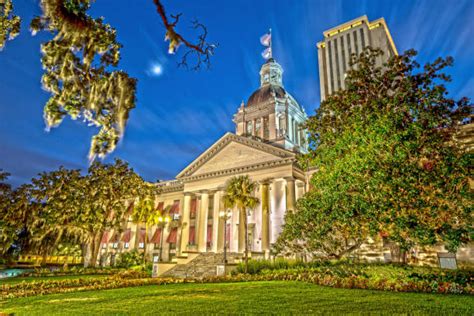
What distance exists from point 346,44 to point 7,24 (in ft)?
277

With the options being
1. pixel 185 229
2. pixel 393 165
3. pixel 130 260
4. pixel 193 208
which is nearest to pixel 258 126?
pixel 193 208

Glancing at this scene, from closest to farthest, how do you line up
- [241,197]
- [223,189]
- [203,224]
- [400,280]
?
[400,280] < [241,197] < [223,189] < [203,224]

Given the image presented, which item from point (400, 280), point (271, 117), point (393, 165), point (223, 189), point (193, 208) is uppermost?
point (271, 117)

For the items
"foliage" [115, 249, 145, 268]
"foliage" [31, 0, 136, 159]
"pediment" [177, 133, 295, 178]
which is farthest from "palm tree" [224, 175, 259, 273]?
"foliage" [31, 0, 136, 159]

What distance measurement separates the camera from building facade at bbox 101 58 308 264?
31047 mm

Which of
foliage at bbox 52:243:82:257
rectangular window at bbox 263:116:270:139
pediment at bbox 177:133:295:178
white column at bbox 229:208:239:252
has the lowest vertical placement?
foliage at bbox 52:243:82:257

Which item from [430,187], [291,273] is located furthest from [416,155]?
[291,273]

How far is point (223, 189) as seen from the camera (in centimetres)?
3478

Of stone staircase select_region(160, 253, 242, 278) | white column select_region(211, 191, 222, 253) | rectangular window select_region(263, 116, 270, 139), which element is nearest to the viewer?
stone staircase select_region(160, 253, 242, 278)

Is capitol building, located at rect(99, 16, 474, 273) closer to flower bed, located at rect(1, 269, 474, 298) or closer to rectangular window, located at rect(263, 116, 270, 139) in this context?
rectangular window, located at rect(263, 116, 270, 139)

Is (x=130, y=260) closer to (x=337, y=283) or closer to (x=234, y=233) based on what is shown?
(x=234, y=233)

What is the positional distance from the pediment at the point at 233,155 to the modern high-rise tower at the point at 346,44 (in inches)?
1953

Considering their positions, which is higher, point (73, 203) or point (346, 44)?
point (346, 44)

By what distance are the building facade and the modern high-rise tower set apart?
104 ft
